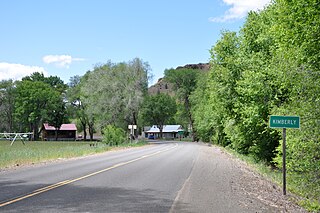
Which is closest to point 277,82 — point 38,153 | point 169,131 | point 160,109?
point 38,153

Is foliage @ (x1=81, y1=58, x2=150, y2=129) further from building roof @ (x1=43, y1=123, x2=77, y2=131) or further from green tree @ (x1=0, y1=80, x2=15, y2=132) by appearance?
building roof @ (x1=43, y1=123, x2=77, y2=131)

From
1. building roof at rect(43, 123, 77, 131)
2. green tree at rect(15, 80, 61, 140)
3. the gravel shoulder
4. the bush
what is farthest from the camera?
building roof at rect(43, 123, 77, 131)

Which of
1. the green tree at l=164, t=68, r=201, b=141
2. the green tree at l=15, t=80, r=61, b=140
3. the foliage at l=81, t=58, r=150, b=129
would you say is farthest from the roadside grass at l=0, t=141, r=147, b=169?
the green tree at l=164, t=68, r=201, b=141

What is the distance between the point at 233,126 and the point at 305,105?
Result: 22089 mm

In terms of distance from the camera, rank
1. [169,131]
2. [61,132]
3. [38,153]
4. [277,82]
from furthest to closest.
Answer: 1. [169,131]
2. [61,132]
3. [38,153]
4. [277,82]

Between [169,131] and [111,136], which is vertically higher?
[111,136]

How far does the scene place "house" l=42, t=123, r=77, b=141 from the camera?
103812 millimetres

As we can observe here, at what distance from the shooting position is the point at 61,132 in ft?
350

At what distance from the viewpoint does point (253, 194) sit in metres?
11.0

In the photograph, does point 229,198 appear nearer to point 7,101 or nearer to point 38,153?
point 38,153

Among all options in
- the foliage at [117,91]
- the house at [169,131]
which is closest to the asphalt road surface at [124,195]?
the foliage at [117,91]

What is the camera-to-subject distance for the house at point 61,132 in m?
104

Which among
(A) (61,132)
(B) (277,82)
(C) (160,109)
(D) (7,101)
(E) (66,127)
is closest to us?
(B) (277,82)

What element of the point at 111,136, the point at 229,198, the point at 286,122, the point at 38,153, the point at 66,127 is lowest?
the point at 38,153
